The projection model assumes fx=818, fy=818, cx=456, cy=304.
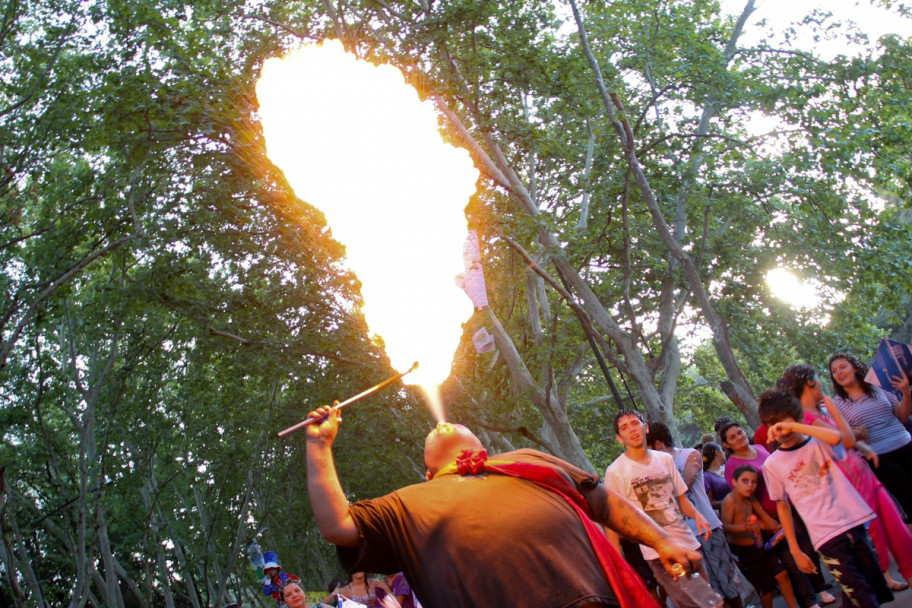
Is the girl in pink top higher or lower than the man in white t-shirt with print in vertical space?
lower

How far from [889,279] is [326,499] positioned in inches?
532

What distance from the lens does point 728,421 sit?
7305 millimetres

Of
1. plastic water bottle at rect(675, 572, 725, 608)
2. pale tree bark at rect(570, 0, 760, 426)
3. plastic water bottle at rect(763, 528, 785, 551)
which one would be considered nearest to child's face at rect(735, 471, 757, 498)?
plastic water bottle at rect(763, 528, 785, 551)

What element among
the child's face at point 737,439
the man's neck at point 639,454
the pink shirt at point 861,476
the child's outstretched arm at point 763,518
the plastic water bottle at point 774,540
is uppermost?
the man's neck at point 639,454

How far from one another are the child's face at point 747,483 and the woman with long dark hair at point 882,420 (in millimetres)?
897

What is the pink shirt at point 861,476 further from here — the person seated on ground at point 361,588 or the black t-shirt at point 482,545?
the person seated on ground at point 361,588

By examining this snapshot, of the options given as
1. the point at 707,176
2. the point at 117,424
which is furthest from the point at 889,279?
the point at 117,424

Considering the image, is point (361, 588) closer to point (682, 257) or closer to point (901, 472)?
point (901, 472)

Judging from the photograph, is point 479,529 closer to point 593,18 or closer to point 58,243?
point 58,243

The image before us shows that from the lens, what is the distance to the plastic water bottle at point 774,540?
258 inches

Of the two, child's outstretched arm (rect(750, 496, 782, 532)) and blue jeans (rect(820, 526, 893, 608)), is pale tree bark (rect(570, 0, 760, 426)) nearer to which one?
child's outstretched arm (rect(750, 496, 782, 532))

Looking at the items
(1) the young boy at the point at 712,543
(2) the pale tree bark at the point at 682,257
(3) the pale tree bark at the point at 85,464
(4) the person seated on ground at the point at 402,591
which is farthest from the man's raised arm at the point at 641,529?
(3) the pale tree bark at the point at 85,464

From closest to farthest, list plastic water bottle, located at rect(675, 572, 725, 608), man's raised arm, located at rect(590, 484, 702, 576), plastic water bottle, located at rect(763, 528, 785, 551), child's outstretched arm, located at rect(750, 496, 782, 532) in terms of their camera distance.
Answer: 1. man's raised arm, located at rect(590, 484, 702, 576)
2. plastic water bottle, located at rect(675, 572, 725, 608)
3. plastic water bottle, located at rect(763, 528, 785, 551)
4. child's outstretched arm, located at rect(750, 496, 782, 532)

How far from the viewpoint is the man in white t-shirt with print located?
5.92m
